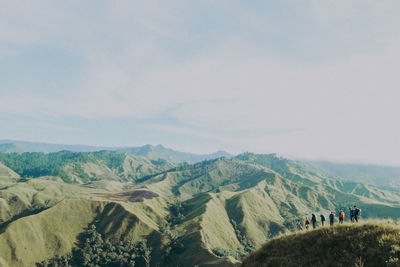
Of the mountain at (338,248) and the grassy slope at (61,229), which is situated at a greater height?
the mountain at (338,248)

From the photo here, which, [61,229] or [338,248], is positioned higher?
[338,248]

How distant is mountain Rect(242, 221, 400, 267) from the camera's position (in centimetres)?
1994

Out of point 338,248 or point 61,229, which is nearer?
point 338,248

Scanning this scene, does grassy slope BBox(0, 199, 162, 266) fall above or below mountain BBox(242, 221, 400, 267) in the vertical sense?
below

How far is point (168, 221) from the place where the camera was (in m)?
194

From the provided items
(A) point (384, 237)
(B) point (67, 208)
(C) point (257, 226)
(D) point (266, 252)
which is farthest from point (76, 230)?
(A) point (384, 237)

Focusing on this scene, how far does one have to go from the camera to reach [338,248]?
75.6ft

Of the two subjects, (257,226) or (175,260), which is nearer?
(175,260)

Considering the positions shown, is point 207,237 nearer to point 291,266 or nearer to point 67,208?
point 67,208

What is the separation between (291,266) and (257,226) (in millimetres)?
192082

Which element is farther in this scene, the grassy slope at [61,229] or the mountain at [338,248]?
the grassy slope at [61,229]

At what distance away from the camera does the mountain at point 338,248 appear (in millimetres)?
19938

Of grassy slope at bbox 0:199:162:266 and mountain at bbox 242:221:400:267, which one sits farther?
grassy slope at bbox 0:199:162:266

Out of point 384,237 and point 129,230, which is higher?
point 384,237
